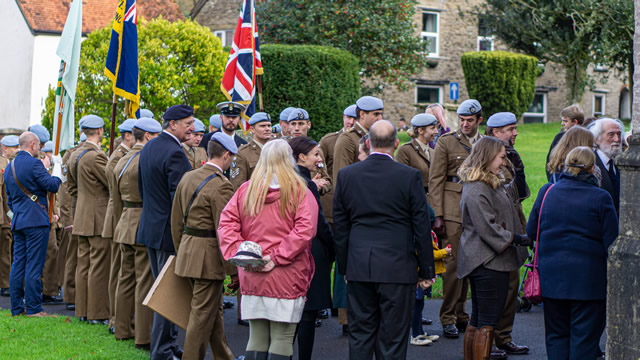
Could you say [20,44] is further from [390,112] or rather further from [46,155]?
[46,155]

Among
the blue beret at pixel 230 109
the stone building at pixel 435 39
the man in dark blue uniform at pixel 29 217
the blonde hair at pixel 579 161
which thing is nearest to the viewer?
the blonde hair at pixel 579 161

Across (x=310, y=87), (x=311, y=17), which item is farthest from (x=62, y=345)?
(x=311, y=17)

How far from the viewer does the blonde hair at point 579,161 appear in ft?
18.2

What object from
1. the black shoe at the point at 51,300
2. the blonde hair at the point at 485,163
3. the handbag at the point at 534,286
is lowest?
the black shoe at the point at 51,300

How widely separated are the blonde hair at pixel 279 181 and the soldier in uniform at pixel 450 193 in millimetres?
2577

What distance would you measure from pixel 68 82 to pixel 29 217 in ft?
5.88

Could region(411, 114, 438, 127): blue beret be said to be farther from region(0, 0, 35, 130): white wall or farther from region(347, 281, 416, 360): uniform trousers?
region(0, 0, 35, 130): white wall

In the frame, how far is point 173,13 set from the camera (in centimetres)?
3388

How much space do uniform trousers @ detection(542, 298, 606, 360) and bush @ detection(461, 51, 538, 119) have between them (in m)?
24.3

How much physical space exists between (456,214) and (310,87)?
13938mm

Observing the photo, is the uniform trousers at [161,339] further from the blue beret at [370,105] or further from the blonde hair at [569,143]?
the blonde hair at [569,143]

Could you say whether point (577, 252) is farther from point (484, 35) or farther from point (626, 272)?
point (484, 35)

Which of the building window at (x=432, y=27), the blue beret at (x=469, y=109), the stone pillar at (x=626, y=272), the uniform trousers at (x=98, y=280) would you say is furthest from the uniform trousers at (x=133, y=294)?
the building window at (x=432, y=27)

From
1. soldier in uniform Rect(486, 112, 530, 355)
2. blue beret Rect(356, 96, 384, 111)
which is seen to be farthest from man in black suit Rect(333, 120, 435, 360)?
blue beret Rect(356, 96, 384, 111)
